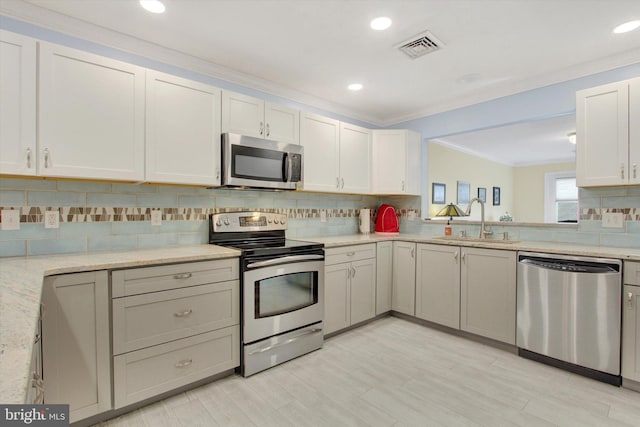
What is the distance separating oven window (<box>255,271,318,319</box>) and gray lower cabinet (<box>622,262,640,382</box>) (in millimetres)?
2197

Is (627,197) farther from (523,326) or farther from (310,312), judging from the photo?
(310,312)

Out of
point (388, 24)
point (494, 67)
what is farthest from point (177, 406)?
point (494, 67)

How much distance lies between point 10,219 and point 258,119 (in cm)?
180

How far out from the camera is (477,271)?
2904 millimetres

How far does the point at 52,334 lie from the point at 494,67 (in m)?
3.67

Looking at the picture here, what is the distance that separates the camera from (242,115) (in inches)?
106

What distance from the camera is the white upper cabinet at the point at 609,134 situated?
7.79 feet

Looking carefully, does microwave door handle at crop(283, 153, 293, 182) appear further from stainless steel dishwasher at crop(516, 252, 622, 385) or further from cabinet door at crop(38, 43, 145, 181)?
stainless steel dishwasher at crop(516, 252, 622, 385)

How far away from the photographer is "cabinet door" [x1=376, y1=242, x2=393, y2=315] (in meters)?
3.42

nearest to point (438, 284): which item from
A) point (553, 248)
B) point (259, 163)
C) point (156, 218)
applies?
point (553, 248)

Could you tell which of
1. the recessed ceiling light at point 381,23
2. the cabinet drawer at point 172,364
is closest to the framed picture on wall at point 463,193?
the recessed ceiling light at point 381,23

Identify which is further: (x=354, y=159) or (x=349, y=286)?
(x=354, y=159)

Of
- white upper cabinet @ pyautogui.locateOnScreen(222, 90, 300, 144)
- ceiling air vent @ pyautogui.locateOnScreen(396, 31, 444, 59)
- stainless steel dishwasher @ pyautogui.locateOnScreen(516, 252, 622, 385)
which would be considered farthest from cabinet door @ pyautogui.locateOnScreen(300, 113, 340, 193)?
stainless steel dishwasher @ pyautogui.locateOnScreen(516, 252, 622, 385)

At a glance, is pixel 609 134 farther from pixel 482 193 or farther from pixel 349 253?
pixel 482 193
